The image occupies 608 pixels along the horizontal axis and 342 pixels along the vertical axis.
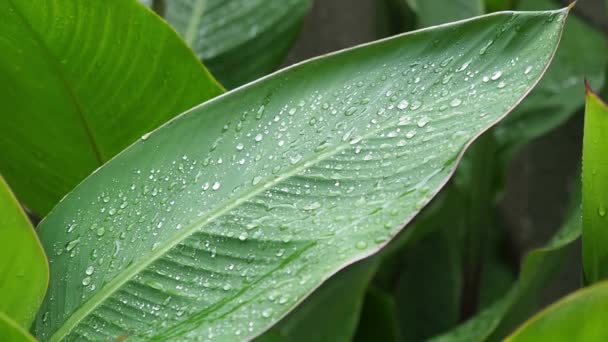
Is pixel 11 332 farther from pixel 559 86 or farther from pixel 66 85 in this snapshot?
pixel 559 86

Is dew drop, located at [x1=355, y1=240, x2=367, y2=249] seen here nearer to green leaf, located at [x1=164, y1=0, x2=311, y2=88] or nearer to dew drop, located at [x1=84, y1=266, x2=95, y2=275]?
dew drop, located at [x1=84, y1=266, x2=95, y2=275]

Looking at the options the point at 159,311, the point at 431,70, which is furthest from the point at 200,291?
the point at 431,70

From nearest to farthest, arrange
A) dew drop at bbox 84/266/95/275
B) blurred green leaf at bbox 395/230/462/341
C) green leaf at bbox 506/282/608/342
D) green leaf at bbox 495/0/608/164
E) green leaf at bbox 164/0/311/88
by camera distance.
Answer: green leaf at bbox 506/282/608/342, dew drop at bbox 84/266/95/275, green leaf at bbox 164/0/311/88, green leaf at bbox 495/0/608/164, blurred green leaf at bbox 395/230/462/341

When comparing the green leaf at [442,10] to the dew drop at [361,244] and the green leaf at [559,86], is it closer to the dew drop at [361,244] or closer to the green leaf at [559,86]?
the green leaf at [559,86]

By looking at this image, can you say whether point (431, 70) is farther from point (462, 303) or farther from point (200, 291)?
point (462, 303)

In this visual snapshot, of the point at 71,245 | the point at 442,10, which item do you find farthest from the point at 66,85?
the point at 442,10

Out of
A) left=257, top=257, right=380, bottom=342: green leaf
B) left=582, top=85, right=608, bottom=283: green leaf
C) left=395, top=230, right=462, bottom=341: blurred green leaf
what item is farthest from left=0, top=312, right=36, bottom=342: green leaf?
left=395, top=230, right=462, bottom=341: blurred green leaf
